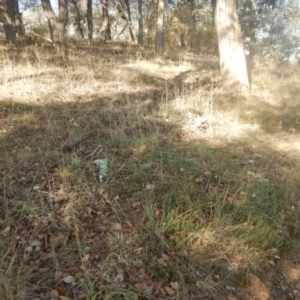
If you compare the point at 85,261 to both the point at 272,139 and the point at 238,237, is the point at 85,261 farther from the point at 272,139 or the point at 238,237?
the point at 272,139

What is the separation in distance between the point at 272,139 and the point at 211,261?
262 cm

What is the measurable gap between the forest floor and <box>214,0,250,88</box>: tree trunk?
1.30 meters

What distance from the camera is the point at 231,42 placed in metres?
5.88

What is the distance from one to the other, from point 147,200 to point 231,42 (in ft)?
16.4

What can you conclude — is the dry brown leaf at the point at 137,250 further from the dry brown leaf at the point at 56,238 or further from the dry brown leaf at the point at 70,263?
the dry brown leaf at the point at 56,238

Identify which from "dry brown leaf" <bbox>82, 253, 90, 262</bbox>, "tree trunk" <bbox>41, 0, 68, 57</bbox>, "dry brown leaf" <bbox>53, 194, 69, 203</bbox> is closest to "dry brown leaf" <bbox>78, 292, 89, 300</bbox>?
"dry brown leaf" <bbox>82, 253, 90, 262</bbox>

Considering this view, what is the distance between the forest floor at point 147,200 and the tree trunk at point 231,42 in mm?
1302

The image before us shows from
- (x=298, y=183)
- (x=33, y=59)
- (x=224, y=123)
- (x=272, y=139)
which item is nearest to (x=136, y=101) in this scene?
(x=224, y=123)

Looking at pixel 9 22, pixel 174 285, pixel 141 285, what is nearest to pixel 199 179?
pixel 174 285

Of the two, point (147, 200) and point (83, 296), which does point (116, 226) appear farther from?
point (83, 296)

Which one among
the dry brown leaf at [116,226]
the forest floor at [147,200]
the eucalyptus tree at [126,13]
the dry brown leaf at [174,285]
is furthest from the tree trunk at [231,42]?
the eucalyptus tree at [126,13]

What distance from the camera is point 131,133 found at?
12.7 ft

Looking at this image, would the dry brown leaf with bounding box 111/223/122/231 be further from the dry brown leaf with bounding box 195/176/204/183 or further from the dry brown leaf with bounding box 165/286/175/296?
the dry brown leaf with bounding box 195/176/204/183

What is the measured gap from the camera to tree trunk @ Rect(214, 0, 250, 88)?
19.0 feet
